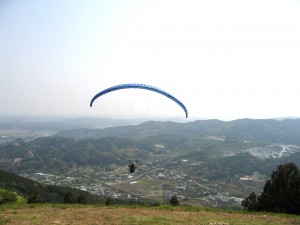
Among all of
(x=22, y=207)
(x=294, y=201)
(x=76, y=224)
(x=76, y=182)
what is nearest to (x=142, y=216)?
(x=76, y=224)

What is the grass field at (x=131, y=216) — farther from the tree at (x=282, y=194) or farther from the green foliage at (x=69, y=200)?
the green foliage at (x=69, y=200)

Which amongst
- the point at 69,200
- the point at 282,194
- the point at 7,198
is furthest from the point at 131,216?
the point at 7,198

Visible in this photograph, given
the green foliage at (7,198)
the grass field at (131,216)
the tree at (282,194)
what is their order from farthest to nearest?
the green foliage at (7,198)
the tree at (282,194)
the grass field at (131,216)

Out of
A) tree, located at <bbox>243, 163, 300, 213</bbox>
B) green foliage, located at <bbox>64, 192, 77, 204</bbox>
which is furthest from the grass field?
green foliage, located at <bbox>64, 192, 77, 204</bbox>

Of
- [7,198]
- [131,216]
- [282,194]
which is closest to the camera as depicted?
[131,216]

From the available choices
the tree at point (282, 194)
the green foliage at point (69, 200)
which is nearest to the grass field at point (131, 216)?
the tree at point (282, 194)

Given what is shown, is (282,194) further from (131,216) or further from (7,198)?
(7,198)

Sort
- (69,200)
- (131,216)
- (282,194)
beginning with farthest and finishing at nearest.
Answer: (69,200) → (282,194) → (131,216)
